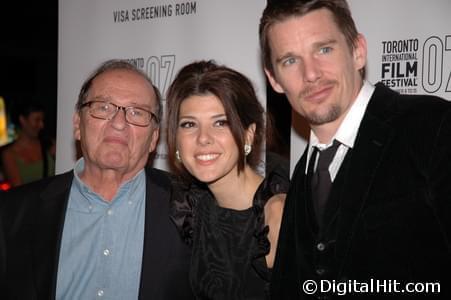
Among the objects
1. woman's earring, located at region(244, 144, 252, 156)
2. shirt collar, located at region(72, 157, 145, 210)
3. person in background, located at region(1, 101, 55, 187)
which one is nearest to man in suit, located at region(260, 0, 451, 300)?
woman's earring, located at region(244, 144, 252, 156)

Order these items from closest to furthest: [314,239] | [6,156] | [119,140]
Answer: [314,239], [119,140], [6,156]

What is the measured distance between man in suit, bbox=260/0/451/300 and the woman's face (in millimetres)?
355

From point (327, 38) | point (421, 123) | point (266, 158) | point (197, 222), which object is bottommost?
point (197, 222)

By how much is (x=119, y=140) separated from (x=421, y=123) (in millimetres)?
1601

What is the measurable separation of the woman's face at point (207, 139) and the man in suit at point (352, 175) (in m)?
0.35

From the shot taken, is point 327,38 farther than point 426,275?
Yes

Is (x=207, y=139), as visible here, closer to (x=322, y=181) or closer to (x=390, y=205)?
(x=322, y=181)

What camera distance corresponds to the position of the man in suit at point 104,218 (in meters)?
2.67

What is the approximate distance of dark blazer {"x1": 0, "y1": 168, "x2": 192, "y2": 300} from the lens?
264 centimetres

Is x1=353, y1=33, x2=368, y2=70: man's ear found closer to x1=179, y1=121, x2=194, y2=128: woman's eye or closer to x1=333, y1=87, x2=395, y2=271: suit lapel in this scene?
x1=333, y1=87, x2=395, y2=271: suit lapel

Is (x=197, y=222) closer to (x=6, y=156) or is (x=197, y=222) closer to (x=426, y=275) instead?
(x=426, y=275)

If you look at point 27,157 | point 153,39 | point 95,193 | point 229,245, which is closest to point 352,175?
point 229,245

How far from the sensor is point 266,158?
316cm

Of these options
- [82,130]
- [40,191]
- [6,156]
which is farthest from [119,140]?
[6,156]
